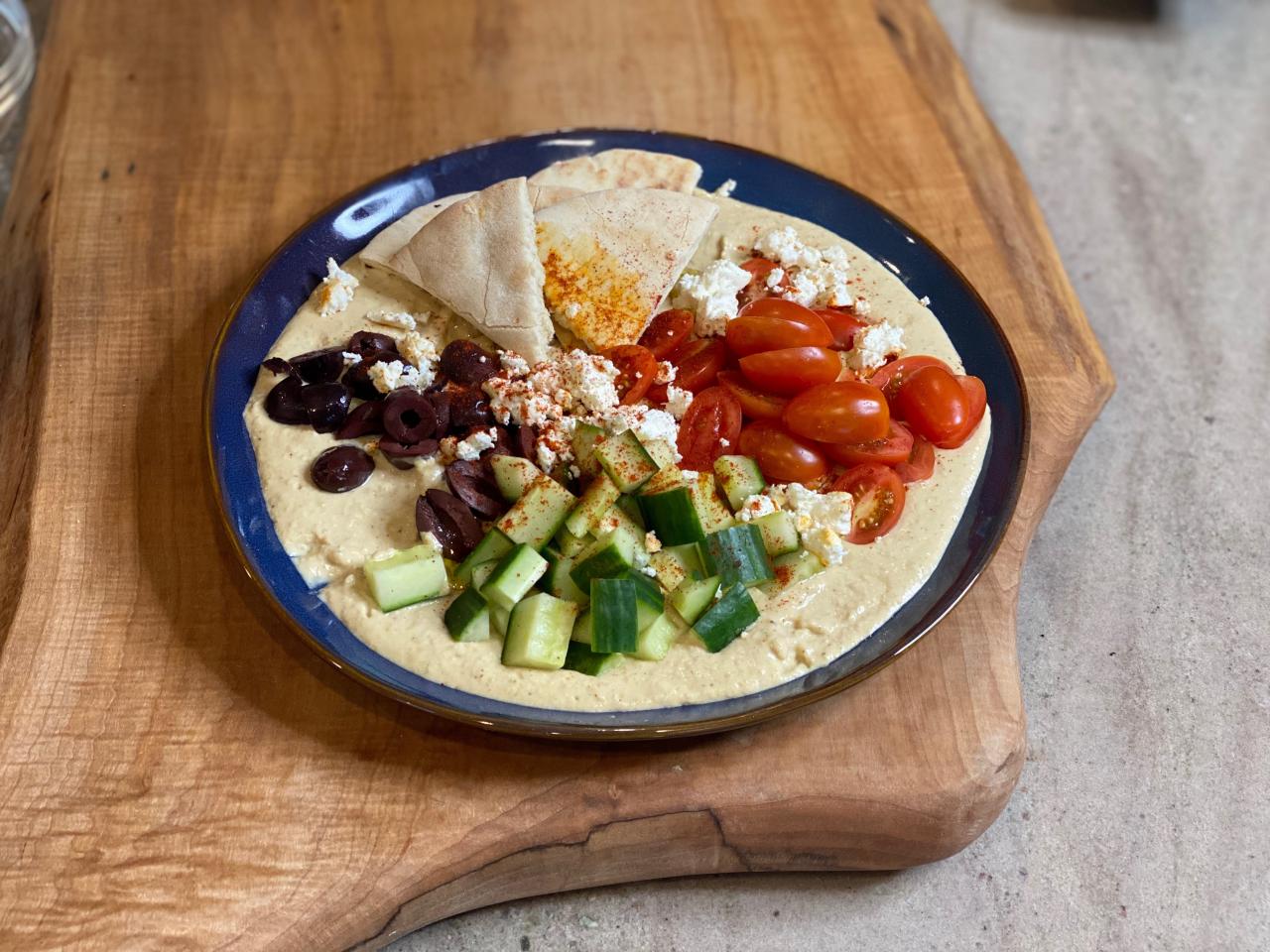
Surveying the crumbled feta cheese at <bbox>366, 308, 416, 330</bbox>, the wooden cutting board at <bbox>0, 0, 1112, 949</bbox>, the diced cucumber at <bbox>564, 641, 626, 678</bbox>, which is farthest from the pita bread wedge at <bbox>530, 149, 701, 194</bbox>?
the diced cucumber at <bbox>564, 641, 626, 678</bbox>

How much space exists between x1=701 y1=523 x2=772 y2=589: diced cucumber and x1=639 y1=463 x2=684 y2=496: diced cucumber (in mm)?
178

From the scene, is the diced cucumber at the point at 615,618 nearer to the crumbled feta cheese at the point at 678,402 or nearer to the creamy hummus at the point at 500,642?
the creamy hummus at the point at 500,642

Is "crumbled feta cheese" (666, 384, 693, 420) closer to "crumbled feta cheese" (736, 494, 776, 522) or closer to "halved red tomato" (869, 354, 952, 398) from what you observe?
"crumbled feta cheese" (736, 494, 776, 522)

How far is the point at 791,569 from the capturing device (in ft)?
9.92

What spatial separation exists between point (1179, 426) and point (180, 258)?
11.4ft

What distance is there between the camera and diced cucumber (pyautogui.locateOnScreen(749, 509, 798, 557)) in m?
3.02

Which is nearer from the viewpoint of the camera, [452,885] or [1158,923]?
[452,885]

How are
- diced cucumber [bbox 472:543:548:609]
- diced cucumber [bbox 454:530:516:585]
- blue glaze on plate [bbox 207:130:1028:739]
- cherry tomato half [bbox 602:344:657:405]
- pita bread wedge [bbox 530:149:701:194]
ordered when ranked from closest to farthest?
1. blue glaze on plate [bbox 207:130:1028:739]
2. diced cucumber [bbox 472:543:548:609]
3. diced cucumber [bbox 454:530:516:585]
4. cherry tomato half [bbox 602:344:657:405]
5. pita bread wedge [bbox 530:149:701:194]

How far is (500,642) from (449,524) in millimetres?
359

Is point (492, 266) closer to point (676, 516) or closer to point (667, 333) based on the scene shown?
point (667, 333)

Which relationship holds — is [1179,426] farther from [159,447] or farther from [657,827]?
[159,447]

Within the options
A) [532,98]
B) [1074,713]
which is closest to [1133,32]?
[532,98]

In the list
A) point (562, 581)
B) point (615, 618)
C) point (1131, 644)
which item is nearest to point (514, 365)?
point (562, 581)

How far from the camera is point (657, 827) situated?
2.80 metres
